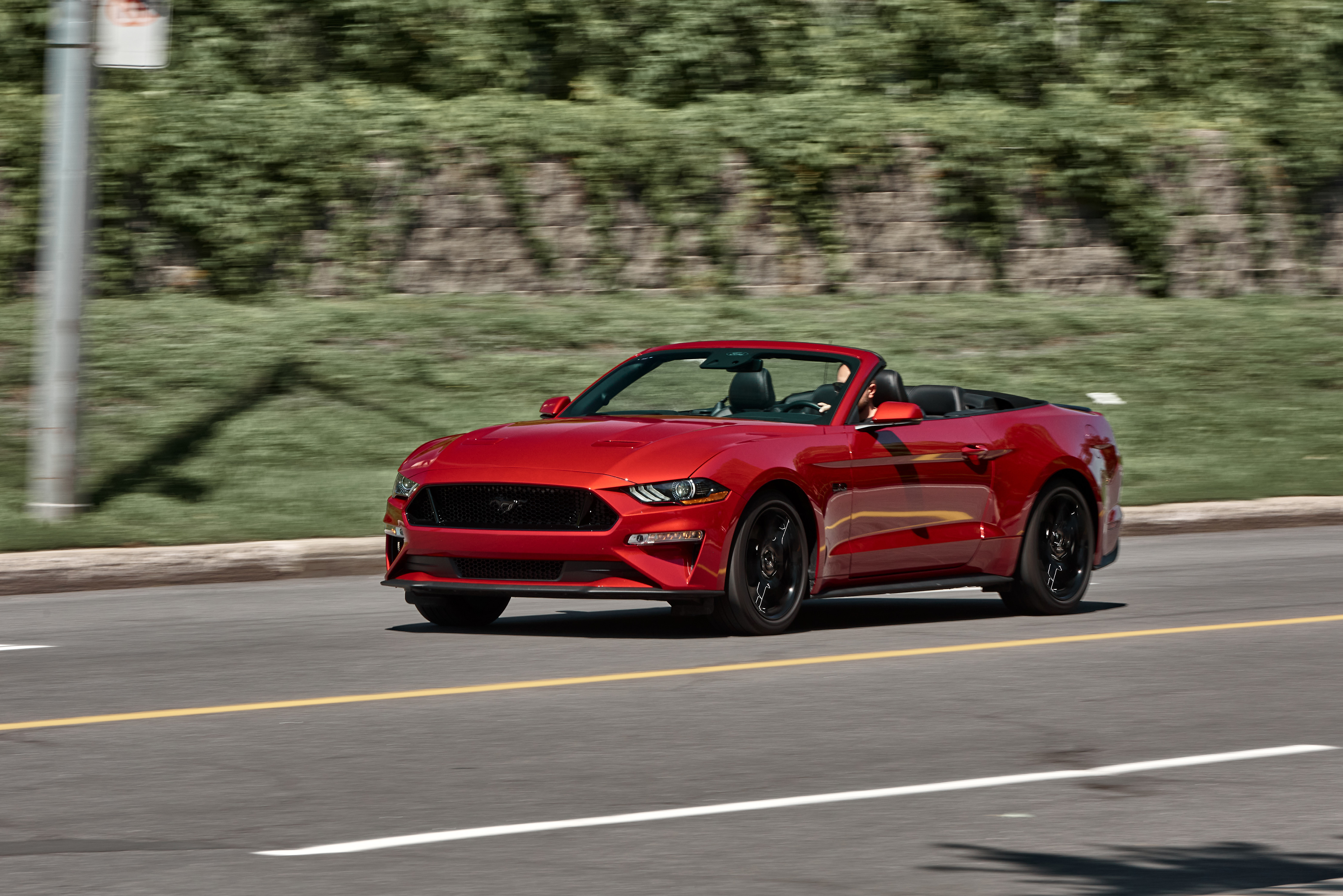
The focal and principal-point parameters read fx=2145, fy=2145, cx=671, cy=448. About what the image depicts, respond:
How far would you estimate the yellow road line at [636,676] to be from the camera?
26.0ft

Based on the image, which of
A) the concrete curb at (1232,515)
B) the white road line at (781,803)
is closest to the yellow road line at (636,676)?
the white road line at (781,803)

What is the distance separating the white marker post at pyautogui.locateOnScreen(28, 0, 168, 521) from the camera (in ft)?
46.9

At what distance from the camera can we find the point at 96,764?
687cm

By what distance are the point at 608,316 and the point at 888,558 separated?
11.6m

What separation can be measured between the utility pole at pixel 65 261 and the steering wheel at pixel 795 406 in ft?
18.7

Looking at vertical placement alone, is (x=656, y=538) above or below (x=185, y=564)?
above

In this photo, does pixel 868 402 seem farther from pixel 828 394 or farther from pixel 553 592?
pixel 553 592

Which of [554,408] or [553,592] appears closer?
[553,592]

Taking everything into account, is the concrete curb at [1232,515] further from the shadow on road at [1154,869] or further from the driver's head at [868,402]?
the shadow on road at [1154,869]

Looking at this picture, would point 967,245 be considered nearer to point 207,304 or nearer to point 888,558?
point 207,304

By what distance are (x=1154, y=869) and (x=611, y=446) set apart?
16.0 ft

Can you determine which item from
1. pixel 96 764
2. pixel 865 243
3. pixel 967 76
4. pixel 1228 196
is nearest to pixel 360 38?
pixel 865 243

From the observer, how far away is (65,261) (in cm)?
1435

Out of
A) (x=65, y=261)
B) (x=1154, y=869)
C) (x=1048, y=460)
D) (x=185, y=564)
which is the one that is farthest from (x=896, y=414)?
(x=65, y=261)
